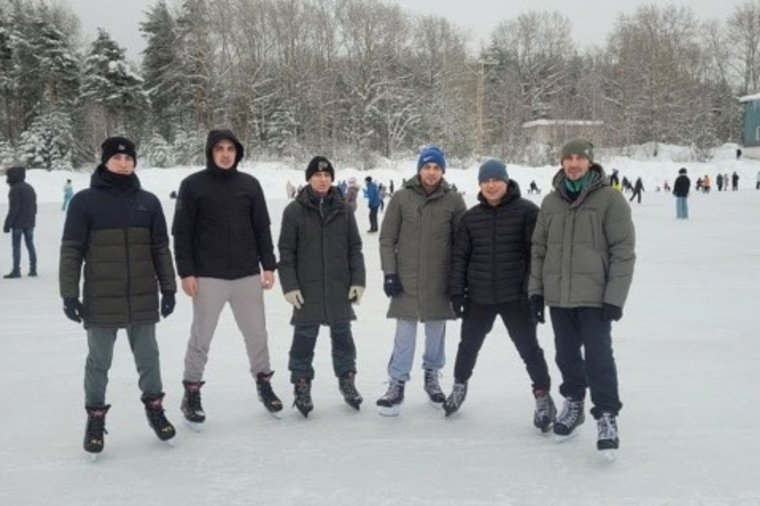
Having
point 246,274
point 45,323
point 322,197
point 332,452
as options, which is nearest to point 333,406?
point 332,452

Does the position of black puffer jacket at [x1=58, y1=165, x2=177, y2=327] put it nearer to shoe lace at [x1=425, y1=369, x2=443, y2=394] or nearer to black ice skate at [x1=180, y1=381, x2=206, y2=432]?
black ice skate at [x1=180, y1=381, x2=206, y2=432]

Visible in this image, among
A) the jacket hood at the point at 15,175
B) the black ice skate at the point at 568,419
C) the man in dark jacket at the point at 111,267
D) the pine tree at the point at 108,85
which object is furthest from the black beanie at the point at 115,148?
the pine tree at the point at 108,85

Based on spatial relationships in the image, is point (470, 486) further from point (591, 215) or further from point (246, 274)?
point (246, 274)

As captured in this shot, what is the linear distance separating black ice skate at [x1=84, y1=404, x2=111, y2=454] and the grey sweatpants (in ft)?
1.74

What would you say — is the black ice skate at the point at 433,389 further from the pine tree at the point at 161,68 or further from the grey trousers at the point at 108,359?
the pine tree at the point at 161,68

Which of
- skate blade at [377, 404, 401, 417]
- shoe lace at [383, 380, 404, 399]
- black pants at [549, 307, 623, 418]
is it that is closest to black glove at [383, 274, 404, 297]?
shoe lace at [383, 380, 404, 399]

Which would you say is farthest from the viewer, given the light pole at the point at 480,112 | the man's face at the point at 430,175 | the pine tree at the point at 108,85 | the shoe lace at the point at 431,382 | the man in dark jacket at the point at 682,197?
the light pole at the point at 480,112

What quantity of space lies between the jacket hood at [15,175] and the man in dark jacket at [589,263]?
808 centimetres

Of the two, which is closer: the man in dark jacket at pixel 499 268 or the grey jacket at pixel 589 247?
the grey jacket at pixel 589 247

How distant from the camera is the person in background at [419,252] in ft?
12.5

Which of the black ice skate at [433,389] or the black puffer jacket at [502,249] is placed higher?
the black puffer jacket at [502,249]

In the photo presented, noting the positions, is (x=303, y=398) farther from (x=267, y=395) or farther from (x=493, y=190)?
(x=493, y=190)

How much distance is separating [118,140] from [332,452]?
187cm

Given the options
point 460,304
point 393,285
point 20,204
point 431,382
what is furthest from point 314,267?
point 20,204
